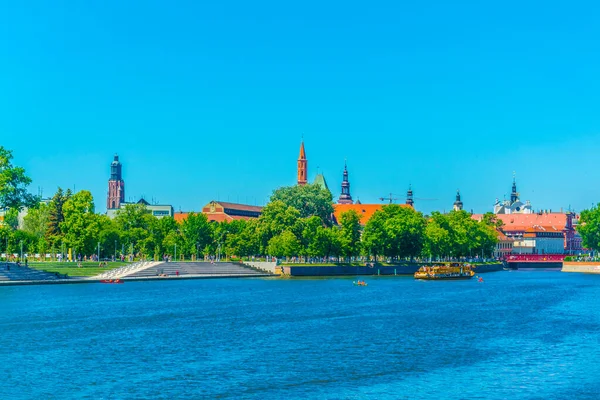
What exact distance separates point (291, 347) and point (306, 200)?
129 metres

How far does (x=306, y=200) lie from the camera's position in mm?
186500

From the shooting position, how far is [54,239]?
141 metres

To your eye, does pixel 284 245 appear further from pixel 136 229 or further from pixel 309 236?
pixel 136 229

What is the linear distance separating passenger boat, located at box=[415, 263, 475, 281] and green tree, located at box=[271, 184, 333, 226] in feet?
99.3

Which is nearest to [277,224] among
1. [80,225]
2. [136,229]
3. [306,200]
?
[306,200]

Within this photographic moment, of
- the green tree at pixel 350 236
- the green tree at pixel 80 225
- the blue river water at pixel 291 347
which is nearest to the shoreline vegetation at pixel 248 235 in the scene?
the green tree at pixel 350 236

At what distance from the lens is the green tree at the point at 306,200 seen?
605 feet

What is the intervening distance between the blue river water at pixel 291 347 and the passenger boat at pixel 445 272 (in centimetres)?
5484

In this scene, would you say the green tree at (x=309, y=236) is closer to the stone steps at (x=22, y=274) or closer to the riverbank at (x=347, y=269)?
the riverbank at (x=347, y=269)

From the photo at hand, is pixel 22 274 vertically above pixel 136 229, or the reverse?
pixel 136 229

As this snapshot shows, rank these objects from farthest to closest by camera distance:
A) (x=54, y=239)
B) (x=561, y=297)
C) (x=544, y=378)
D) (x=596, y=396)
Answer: (x=54, y=239), (x=561, y=297), (x=544, y=378), (x=596, y=396)

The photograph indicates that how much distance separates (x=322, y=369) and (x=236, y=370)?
4549mm

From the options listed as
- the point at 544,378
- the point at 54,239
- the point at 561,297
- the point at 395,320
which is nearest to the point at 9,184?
the point at 54,239

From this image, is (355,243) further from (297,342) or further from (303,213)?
(297,342)
